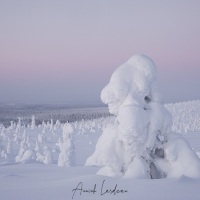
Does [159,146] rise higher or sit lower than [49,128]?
lower

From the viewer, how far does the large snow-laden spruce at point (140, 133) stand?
8.87 meters

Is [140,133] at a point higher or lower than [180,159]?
higher

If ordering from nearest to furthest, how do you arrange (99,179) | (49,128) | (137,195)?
1. (137,195)
2. (99,179)
3. (49,128)

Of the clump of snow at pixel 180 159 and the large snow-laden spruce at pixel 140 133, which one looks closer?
the large snow-laden spruce at pixel 140 133

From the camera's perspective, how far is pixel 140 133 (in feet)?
29.0

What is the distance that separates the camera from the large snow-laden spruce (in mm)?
8867

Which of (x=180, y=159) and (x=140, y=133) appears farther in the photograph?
(x=180, y=159)

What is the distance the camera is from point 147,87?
9211 millimetres

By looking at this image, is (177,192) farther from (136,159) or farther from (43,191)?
(43,191)

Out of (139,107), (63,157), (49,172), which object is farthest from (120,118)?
(63,157)

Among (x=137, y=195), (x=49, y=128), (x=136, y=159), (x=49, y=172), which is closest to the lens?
(x=137, y=195)

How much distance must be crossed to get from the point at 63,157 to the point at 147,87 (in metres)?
19.2

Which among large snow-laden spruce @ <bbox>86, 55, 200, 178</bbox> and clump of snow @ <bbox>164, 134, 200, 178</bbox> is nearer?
large snow-laden spruce @ <bbox>86, 55, 200, 178</bbox>

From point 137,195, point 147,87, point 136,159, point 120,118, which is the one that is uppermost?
point 147,87
